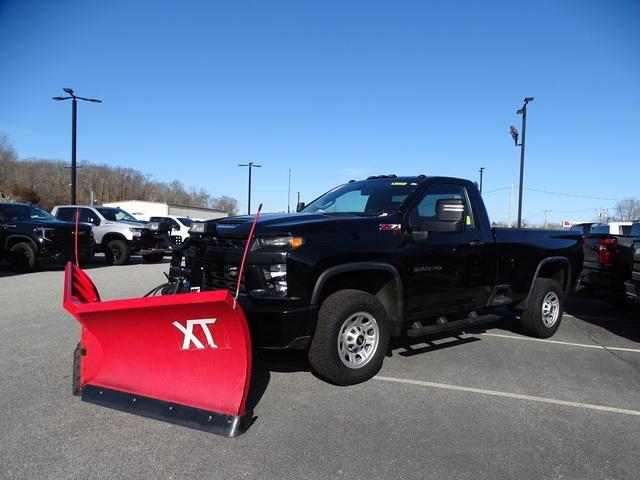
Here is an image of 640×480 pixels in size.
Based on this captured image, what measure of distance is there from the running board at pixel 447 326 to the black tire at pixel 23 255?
36.3ft

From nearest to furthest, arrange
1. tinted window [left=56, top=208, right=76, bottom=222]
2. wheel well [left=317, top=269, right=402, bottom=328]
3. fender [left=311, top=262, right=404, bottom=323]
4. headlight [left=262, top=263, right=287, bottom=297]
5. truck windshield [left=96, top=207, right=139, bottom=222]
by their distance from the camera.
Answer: headlight [left=262, top=263, right=287, bottom=297] < fender [left=311, top=262, right=404, bottom=323] < wheel well [left=317, top=269, right=402, bottom=328] < truck windshield [left=96, top=207, right=139, bottom=222] < tinted window [left=56, top=208, right=76, bottom=222]

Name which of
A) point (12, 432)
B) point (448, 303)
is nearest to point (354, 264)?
point (448, 303)

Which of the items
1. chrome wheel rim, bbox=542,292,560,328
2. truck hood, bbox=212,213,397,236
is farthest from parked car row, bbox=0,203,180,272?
chrome wheel rim, bbox=542,292,560,328

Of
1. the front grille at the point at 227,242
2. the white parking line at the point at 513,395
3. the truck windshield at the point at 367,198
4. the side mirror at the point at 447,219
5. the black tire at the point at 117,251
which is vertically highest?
the truck windshield at the point at 367,198

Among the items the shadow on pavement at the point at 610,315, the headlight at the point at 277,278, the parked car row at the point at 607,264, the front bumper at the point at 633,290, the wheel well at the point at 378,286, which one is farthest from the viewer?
the parked car row at the point at 607,264

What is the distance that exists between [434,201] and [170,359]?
322 cm

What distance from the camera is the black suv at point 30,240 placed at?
12031 millimetres

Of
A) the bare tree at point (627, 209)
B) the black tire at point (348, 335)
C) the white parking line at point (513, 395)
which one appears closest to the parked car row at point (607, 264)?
the white parking line at point (513, 395)

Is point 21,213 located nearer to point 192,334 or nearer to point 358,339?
point 192,334

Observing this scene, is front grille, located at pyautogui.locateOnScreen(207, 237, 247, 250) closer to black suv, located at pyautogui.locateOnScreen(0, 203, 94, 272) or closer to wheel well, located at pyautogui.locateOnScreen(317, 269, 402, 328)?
wheel well, located at pyautogui.locateOnScreen(317, 269, 402, 328)

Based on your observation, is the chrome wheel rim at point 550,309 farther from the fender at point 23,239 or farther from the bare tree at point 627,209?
the bare tree at point 627,209

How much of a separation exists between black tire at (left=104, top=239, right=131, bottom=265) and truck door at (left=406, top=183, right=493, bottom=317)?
12603 millimetres

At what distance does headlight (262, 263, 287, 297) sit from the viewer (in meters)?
3.76

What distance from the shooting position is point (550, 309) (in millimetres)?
6500
